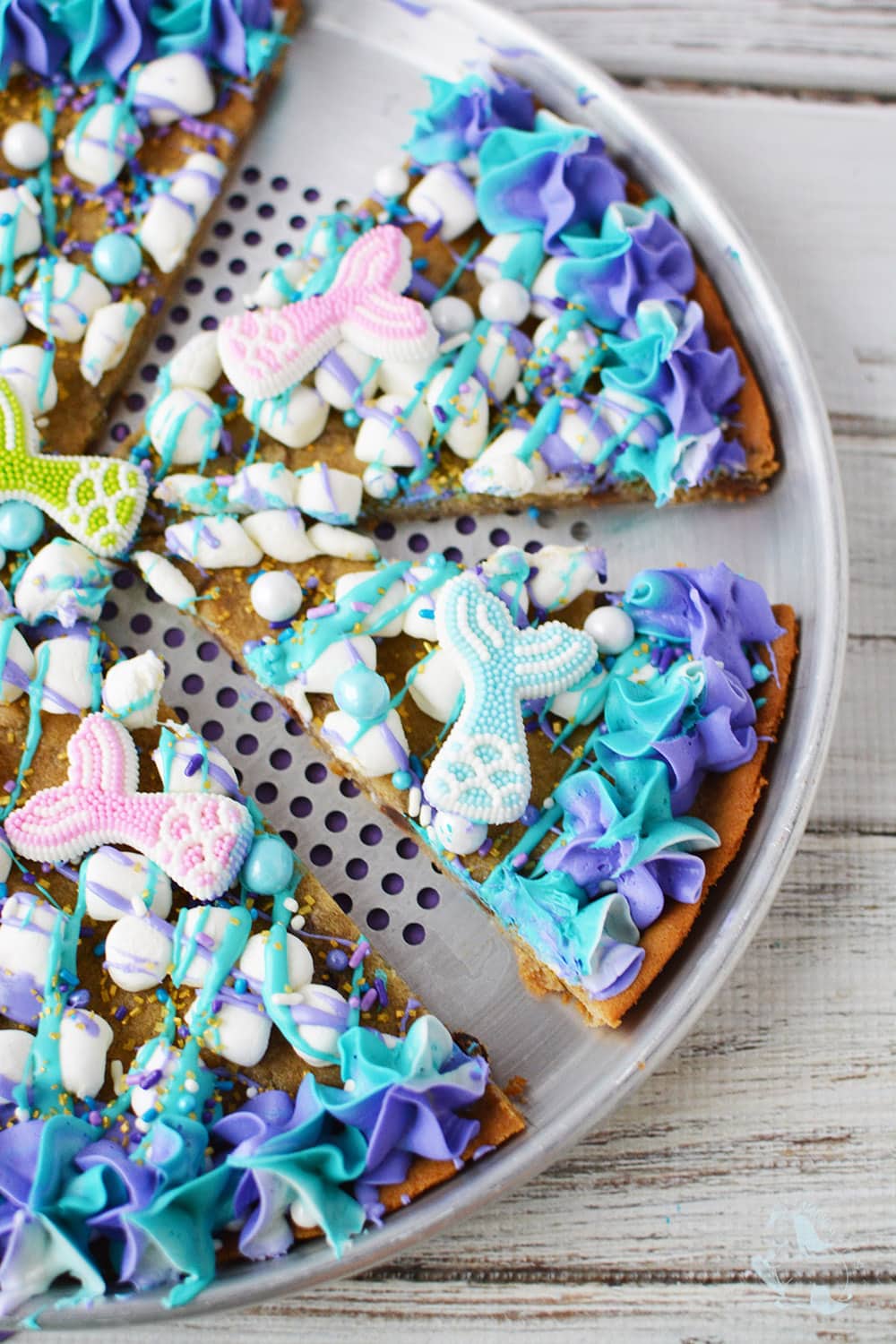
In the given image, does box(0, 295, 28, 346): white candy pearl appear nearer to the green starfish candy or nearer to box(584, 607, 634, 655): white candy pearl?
the green starfish candy

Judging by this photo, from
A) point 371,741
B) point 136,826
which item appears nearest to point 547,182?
point 371,741

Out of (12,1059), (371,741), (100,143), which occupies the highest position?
(100,143)

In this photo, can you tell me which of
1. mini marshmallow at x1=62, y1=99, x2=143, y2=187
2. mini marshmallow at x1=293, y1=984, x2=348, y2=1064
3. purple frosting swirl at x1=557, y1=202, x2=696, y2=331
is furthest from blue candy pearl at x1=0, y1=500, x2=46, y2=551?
purple frosting swirl at x1=557, y1=202, x2=696, y2=331

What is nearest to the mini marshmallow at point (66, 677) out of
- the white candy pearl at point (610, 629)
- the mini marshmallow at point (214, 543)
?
the mini marshmallow at point (214, 543)

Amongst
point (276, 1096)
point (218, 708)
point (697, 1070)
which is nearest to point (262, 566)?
point (218, 708)

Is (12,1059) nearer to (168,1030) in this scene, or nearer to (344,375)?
(168,1030)

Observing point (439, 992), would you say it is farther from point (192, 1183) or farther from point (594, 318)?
point (594, 318)
